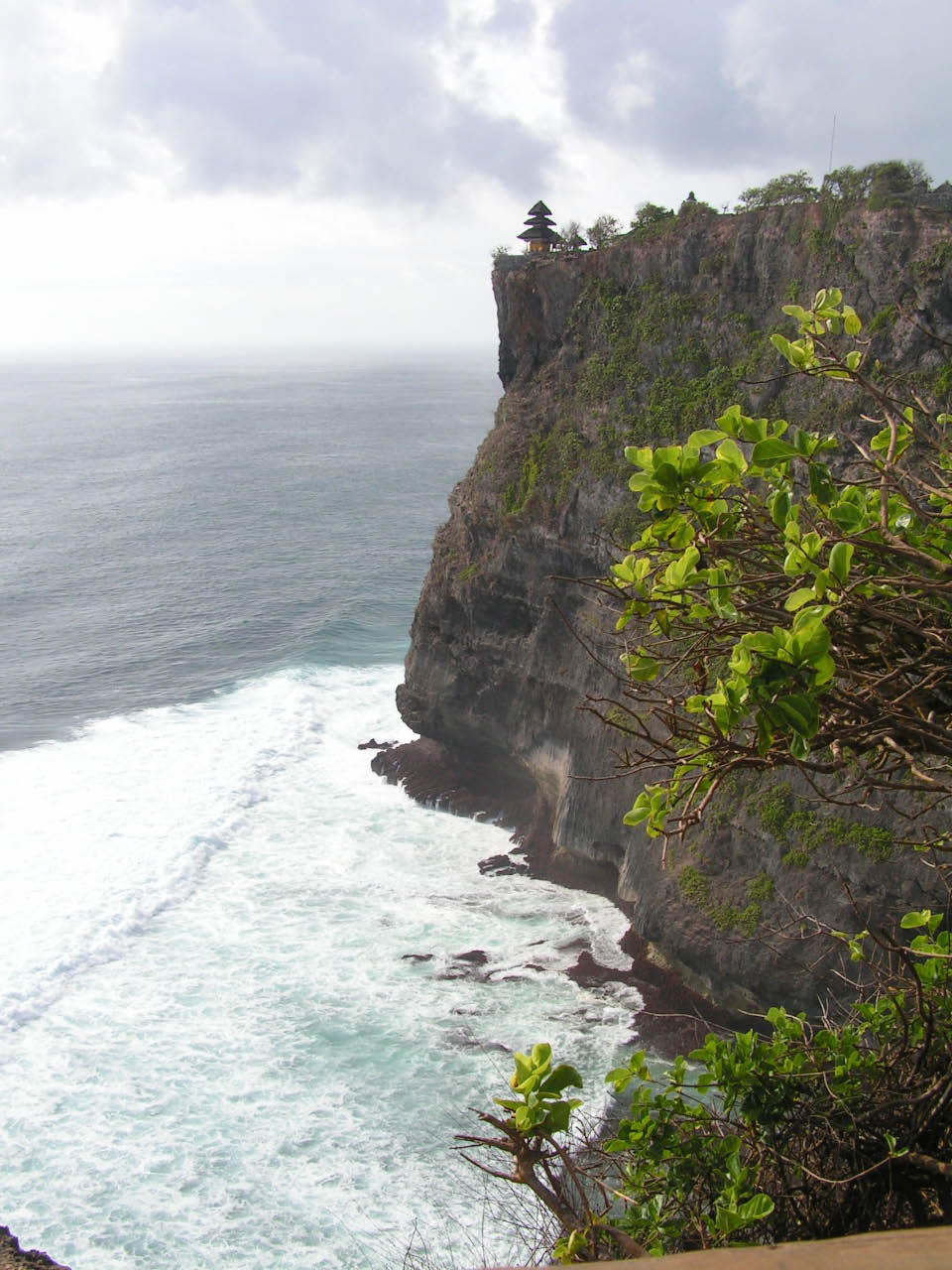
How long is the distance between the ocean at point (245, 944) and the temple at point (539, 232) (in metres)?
17.7

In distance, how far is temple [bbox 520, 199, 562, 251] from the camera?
34156 mm

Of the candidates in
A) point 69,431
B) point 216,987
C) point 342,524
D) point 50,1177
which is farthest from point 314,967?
point 69,431

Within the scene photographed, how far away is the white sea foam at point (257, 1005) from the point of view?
1773 cm

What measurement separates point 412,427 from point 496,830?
80.4 meters

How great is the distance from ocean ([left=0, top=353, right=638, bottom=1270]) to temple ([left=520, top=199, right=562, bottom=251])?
58.1 ft

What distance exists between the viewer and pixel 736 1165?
17.2 ft

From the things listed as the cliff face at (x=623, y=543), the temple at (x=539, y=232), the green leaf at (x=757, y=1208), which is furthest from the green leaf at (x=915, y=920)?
the temple at (x=539, y=232)

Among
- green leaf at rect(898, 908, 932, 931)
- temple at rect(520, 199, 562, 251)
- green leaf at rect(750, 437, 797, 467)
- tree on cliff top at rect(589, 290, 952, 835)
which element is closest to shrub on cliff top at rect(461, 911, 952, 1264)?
green leaf at rect(898, 908, 932, 931)

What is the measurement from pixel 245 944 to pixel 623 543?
1342cm

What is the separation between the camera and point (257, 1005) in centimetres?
2320

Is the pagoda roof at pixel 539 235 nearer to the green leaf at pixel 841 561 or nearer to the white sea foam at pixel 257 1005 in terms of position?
the white sea foam at pixel 257 1005

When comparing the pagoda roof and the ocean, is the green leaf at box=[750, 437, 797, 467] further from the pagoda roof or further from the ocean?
the pagoda roof

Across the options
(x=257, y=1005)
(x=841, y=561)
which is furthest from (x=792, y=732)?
(x=257, y=1005)

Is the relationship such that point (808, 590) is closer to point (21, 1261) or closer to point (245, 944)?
point (21, 1261)
